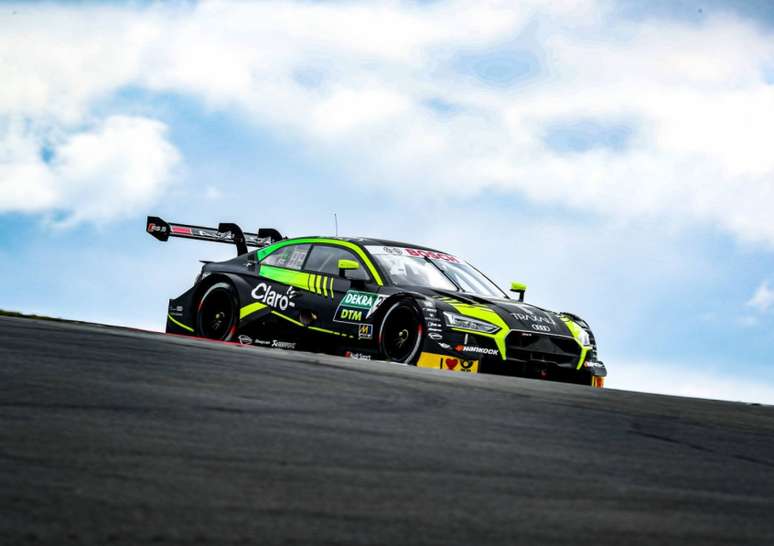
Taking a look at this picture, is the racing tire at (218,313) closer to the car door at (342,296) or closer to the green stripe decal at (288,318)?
the green stripe decal at (288,318)

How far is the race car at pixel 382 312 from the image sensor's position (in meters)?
10.0

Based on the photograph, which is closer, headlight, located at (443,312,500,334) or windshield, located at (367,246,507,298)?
headlight, located at (443,312,500,334)

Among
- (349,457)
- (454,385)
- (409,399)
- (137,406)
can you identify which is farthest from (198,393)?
(454,385)

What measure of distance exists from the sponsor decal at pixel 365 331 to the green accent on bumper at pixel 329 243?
53cm

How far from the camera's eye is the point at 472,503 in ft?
8.91

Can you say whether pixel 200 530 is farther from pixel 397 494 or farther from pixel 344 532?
pixel 397 494

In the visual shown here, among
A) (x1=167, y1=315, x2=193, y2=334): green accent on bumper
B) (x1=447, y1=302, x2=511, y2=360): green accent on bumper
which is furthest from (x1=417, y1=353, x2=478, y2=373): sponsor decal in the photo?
(x1=167, y1=315, x2=193, y2=334): green accent on bumper

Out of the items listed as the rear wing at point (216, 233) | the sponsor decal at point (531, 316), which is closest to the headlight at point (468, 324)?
the sponsor decal at point (531, 316)

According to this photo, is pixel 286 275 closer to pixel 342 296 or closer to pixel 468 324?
pixel 342 296

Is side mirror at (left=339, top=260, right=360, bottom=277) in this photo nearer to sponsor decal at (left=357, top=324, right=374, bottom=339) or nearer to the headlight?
sponsor decal at (left=357, top=324, right=374, bottom=339)

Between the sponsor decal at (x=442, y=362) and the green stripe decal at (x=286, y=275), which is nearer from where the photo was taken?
the sponsor decal at (x=442, y=362)

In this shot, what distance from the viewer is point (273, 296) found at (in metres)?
11.6

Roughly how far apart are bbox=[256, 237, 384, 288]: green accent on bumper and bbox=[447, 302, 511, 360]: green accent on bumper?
102 centimetres

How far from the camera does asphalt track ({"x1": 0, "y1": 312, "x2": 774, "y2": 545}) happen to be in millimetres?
2385
